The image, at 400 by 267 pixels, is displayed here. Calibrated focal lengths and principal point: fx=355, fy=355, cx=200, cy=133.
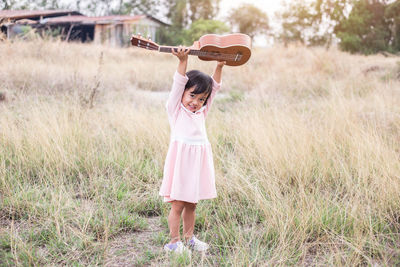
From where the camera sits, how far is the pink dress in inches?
90.2

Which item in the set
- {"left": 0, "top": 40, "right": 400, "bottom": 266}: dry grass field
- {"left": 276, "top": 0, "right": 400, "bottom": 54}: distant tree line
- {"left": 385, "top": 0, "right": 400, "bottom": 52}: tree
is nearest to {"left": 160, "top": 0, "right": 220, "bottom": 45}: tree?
{"left": 276, "top": 0, "right": 400, "bottom": 54}: distant tree line

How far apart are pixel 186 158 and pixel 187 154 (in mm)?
27

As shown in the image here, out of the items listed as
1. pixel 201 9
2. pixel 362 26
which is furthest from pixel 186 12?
pixel 362 26

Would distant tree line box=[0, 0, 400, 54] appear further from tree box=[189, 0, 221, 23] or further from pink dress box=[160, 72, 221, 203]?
pink dress box=[160, 72, 221, 203]

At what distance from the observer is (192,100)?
2348mm

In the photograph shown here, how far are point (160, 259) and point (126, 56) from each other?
40.1 feet

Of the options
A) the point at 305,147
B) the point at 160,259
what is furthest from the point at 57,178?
the point at 305,147

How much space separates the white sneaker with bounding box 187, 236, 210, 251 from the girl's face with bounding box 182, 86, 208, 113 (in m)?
0.90

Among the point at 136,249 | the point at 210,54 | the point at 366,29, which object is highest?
the point at 366,29

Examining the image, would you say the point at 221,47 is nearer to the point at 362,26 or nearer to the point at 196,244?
the point at 196,244

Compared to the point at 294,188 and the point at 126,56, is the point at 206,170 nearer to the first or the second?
the point at 294,188

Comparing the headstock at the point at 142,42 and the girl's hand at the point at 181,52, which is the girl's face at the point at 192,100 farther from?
the headstock at the point at 142,42

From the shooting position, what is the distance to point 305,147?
3.92 meters

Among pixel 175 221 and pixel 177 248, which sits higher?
pixel 175 221
